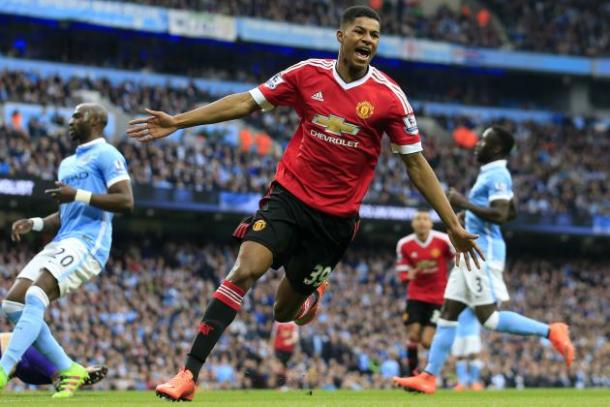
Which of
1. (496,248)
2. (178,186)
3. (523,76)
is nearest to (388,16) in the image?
(523,76)

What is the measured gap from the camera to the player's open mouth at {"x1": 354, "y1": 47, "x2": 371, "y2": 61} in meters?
7.50

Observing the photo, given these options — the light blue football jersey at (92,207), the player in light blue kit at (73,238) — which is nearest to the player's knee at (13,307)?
the player in light blue kit at (73,238)

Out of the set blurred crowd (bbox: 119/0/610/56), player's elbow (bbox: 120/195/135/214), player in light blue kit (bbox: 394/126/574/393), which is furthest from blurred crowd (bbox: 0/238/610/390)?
blurred crowd (bbox: 119/0/610/56)

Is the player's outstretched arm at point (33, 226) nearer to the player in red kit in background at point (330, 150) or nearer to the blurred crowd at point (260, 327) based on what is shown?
the player in red kit in background at point (330, 150)

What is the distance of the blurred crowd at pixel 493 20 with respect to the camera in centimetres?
4394

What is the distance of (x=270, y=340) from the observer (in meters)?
26.5

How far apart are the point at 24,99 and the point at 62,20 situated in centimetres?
580

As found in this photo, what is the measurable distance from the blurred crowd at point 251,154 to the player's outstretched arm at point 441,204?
22021 millimetres

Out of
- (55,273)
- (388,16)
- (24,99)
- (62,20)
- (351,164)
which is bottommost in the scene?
(55,273)

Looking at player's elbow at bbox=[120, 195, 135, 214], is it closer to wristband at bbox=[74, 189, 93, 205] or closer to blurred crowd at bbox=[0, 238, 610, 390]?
wristband at bbox=[74, 189, 93, 205]

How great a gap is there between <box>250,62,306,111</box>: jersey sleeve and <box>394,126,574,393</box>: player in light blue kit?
377 centimetres

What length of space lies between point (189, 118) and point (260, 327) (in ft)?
67.2

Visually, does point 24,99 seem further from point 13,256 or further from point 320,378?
point 320,378

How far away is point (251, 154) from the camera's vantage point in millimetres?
35156
